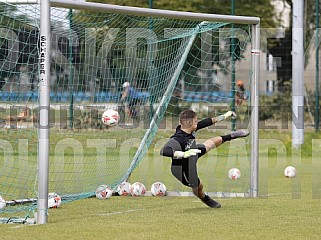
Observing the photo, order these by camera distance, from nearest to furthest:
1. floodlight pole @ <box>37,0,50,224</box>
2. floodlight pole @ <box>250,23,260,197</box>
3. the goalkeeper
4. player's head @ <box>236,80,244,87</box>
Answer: floodlight pole @ <box>37,0,50,224</box> < the goalkeeper < floodlight pole @ <box>250,23,260,197</box> < player's head @ <box>236,80,244,87</box>

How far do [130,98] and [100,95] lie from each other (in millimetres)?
689

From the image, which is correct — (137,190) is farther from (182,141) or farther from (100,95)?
(100,95)

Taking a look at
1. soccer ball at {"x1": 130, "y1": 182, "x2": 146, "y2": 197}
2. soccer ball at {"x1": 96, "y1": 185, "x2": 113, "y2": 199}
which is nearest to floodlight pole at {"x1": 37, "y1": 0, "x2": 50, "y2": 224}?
soccer ball at {"x1": 96, "y1": 185, "x2": 113, "y2": 199}

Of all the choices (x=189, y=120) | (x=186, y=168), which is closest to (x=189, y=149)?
(x=186, y=168)

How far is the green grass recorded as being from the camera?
757 centimetres

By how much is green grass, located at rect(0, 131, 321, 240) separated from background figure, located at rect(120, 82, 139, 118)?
1284 mm

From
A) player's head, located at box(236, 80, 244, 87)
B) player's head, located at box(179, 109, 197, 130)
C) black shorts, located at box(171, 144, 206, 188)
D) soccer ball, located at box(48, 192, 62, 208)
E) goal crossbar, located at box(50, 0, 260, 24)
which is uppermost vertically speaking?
goal crossbar, located at box(50, 0, 260, 24)

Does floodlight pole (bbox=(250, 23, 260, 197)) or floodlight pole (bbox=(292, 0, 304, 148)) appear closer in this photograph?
floodlight pole (bbox=(250, 23, 260, 197))

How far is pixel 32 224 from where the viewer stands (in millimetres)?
8172

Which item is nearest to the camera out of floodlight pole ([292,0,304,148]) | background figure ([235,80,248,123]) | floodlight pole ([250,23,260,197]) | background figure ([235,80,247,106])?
floodlight pole ([250,23,260,197])

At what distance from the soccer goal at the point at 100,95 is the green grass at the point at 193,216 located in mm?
359

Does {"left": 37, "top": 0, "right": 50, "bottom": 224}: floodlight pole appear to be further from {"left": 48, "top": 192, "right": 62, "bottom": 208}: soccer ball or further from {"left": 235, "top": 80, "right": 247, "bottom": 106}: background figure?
{"left": 235, "top": 80, "right": 247, "bottom": 106}: background figure

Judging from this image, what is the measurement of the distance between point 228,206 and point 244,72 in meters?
8.81

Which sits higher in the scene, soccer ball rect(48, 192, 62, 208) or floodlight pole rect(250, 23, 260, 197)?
floodlight pole rect(250, 23, 260, 197)
